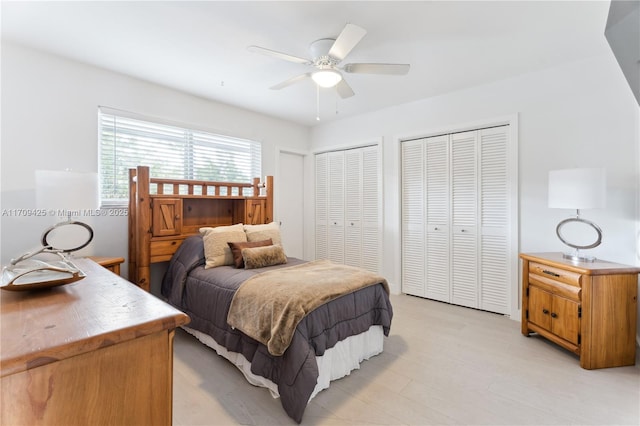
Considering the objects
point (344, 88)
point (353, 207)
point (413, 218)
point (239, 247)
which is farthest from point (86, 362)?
point (353, 207)

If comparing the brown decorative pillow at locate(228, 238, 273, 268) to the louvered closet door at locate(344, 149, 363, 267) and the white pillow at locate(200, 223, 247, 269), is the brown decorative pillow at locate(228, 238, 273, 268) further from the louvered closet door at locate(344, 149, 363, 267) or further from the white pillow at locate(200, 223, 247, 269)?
the louvered closet door at locate(344, 149, 363, 267)

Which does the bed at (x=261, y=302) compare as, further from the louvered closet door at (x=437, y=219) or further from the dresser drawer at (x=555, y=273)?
the louvered closet door at (x=437, y=219)

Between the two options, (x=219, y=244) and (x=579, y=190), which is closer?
(x=579, y=190)

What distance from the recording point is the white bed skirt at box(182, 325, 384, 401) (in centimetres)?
199

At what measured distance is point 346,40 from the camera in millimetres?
2018

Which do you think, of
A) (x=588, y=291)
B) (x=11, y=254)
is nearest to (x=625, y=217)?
(x=588, y=291)

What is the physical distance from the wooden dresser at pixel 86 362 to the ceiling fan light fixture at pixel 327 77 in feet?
6.76

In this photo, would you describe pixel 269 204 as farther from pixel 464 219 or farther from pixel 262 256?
pixel 464 219

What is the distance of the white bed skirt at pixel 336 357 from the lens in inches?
78.2

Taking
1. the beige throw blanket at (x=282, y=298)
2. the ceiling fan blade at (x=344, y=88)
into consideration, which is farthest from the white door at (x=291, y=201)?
the beige throw blanket at (x=282, y=298)

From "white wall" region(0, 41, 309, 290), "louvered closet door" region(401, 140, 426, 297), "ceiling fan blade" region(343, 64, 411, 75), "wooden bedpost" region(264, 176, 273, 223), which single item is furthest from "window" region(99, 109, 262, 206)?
"ceiling fan blade" region(343, 64, 411, 75)

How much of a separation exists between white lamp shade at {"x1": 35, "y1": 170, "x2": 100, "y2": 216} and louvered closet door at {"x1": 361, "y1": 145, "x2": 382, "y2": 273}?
10.8ft

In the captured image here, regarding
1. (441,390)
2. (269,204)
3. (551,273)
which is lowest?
(441,390)

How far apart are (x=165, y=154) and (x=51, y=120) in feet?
3.33
